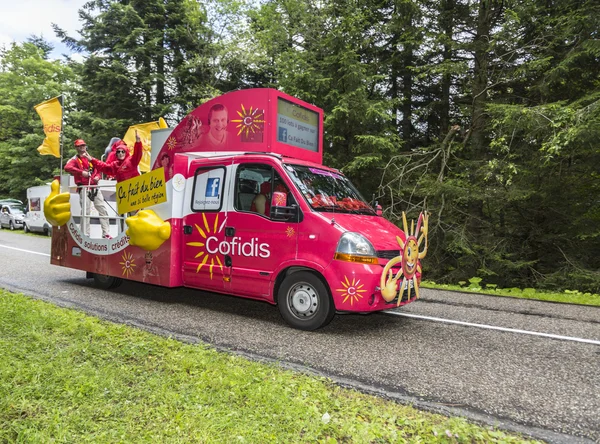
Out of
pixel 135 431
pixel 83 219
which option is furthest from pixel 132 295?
pixel 135 431

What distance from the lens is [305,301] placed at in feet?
17.6

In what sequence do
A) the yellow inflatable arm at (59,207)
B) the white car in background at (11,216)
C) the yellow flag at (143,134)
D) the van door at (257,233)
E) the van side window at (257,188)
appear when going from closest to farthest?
the van door at (257,233)
the van side window at (257,188)
the yellow inflatable arm at (59,207)
the yellow flag at (143,134)
the white car in background at (11,216)

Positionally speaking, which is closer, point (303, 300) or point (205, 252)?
point (303, 300)

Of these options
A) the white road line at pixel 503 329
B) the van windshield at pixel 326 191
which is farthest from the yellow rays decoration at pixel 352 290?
the white road line at pixel 503 329

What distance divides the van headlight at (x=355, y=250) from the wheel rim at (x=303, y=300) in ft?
2.09

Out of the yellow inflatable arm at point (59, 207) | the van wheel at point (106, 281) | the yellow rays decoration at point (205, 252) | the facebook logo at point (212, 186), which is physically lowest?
the van wheel at point (106, 281)

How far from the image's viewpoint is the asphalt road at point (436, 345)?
3387 millimetres

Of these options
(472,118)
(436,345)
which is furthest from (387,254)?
(472,118)

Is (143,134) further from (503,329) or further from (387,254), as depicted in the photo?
(503,329)

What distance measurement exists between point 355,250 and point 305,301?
0.95 metres

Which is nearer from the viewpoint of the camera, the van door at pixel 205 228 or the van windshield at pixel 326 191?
the van windshield at pixel 326 191

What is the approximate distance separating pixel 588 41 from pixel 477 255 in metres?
5.14

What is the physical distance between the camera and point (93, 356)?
3.94 m

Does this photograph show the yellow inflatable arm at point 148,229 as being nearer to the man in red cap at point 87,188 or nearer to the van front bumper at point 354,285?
the man in red cap at point 87,188
